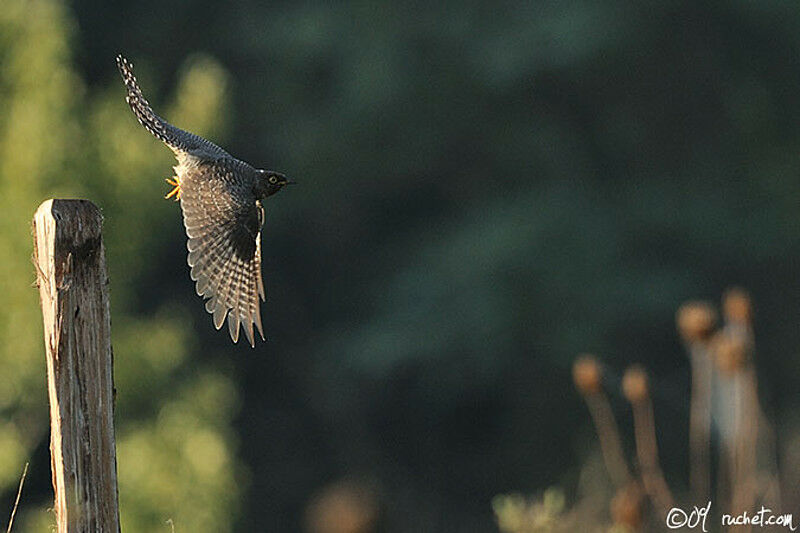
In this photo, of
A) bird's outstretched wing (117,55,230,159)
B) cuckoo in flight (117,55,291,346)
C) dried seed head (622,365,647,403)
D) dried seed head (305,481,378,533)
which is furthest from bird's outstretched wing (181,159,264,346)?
dried seed head (622,365,647,403)

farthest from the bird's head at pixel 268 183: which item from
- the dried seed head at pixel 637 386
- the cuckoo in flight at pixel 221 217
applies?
the dried seed head at pixel 637 386

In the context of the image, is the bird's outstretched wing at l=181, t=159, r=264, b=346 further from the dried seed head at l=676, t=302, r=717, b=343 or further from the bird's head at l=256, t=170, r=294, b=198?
the dried seed head at l=676, t=302, r=717, b=343

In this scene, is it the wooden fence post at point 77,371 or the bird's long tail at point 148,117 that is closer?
the wooden fence post at point 77,371

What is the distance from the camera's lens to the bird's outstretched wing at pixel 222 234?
4613 millimetres

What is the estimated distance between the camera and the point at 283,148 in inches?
721

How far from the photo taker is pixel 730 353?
4.04 meters

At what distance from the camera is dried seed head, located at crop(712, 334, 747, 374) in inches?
158

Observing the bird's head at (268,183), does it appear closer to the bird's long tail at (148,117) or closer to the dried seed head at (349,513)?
the bird's long tail at (148,117)

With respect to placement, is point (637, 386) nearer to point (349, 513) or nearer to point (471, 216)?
point (349, 513)

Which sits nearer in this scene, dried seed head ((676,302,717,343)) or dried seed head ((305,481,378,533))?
dried seed head ((676,302,717,343))

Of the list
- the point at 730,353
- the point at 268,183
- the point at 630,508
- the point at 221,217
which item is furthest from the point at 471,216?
the point at 630,508

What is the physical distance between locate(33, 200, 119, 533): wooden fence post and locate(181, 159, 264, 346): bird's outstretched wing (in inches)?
45.0

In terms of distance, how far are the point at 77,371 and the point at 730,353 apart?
169cm

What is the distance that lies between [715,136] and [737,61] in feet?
3.13
